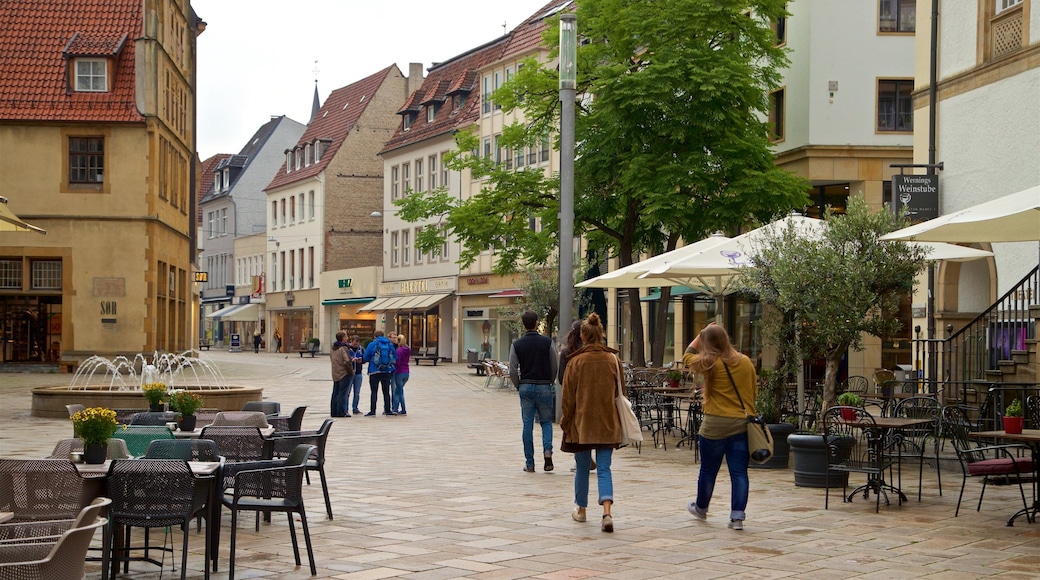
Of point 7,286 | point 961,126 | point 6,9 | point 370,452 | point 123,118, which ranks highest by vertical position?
point 6,9

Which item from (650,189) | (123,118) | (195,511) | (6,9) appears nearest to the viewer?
(195,511)

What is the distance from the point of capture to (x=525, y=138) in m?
31.2

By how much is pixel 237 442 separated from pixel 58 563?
539 centimetres

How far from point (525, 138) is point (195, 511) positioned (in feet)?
77.5

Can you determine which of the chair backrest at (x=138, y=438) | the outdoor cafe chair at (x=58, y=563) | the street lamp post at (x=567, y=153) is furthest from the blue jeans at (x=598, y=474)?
the street lamp post at (x=567, y=153)

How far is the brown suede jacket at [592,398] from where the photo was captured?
10.8m

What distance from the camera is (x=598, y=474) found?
34.9 feet

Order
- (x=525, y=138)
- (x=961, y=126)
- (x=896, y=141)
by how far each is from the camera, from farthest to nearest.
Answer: (x=896, y=141), (x=525, y=138), (x=961, y=126)

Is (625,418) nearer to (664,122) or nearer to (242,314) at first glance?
(664,122)

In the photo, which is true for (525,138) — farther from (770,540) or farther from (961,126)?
(770,540)

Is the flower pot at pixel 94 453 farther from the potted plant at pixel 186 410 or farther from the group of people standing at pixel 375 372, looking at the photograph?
the group of people standing at pixel 375 372

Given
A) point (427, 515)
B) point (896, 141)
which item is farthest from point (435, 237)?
point (427, 515)

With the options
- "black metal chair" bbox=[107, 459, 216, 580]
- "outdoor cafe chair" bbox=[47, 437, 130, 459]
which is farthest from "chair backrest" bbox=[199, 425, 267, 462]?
"black metal chair" bbox=[107, 459, 216, 580]

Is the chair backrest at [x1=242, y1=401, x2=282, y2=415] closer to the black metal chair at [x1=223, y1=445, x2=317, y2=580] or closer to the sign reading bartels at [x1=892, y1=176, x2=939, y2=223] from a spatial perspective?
the black metal chair at [x1=223, y1=445, x2=317, y2=580]
